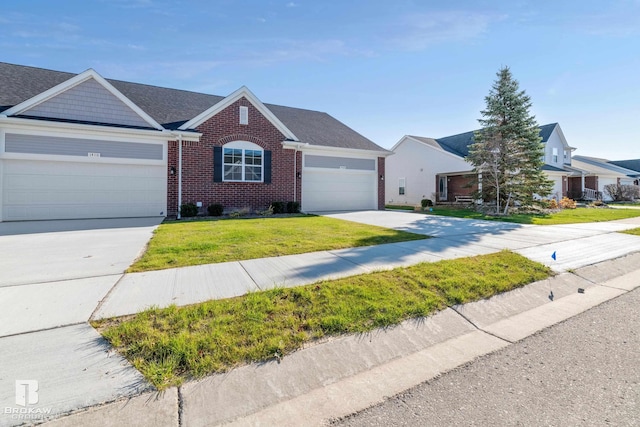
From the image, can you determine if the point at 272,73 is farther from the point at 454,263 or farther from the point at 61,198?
the point at 454,263

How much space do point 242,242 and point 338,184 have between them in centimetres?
1063

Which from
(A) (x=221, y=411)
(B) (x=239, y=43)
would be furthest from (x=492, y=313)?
(B) (x=239, y=43)

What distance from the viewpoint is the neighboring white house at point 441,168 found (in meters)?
23.0

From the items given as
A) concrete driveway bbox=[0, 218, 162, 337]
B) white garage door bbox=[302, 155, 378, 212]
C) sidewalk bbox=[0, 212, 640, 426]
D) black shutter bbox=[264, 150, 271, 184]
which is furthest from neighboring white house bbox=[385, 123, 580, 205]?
concrete driveway bbox=[0, 218, 162, 337]

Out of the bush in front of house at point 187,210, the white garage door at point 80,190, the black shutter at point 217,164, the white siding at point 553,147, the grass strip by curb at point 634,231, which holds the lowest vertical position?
the grass strip by curb at point 634,231

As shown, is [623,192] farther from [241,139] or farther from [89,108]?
[89,108]

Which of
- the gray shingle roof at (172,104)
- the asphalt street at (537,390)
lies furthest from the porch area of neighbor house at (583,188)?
the asphalt street at (537,390)

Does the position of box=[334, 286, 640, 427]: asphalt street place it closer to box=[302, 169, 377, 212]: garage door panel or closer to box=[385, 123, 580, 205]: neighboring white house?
box=[302, 169, 377, 212]: garage door panel

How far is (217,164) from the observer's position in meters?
13.4

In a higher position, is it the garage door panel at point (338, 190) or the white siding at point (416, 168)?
the white siding at point (416, 168)

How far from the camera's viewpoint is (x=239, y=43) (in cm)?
1114

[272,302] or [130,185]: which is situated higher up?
[130,185]

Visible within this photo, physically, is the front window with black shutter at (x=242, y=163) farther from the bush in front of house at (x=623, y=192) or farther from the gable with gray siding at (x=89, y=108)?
the bush in front of house at (x=623, y=192)

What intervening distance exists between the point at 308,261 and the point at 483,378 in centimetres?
329
